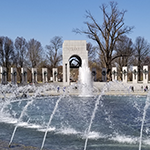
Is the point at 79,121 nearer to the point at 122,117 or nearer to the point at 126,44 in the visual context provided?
the point at 122,117

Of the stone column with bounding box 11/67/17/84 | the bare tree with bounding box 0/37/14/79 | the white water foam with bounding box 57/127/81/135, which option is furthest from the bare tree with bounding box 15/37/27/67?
the white water foam with bounding box 57/127/81/135

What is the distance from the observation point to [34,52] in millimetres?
53719

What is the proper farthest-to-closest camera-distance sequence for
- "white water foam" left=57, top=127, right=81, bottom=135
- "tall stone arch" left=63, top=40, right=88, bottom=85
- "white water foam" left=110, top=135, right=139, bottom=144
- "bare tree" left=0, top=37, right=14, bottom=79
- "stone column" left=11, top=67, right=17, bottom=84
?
1. "bare tree" left=0, top=37, right=14, bottom=79
2. "stone column" left=11, top=67, right=17, bottom=84
3. "tall stone arch" left=63, top=40, right=88, bottom=85
4. "white water foam" left=57, top=127, right=81, bottom=135
5. "white water foam" left=110, top=135, right=139, bottom=144

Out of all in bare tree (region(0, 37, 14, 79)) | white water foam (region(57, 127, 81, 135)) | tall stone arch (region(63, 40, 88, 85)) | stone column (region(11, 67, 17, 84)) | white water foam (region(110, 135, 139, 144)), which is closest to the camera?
white water foam (region(110, 135, 139, 144))

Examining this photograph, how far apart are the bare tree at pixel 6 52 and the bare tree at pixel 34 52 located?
4.12 m

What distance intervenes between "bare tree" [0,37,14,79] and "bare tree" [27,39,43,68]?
162 inches

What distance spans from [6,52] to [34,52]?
6.72 metres

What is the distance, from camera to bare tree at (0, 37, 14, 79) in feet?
161

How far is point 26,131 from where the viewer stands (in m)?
8.45

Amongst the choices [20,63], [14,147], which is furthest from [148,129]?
[20,63]

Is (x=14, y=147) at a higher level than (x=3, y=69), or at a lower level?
lower

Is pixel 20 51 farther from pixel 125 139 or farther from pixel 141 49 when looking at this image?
pixel 125 139

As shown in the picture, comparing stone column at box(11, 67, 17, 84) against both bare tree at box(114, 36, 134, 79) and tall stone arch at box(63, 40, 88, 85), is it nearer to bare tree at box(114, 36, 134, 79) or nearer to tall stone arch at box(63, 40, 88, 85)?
tall stone arch at box(63, 40, 88, 85)

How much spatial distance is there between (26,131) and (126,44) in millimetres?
47049
